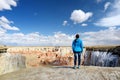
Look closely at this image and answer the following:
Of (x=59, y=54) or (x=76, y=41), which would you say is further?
(x=59, y=54)

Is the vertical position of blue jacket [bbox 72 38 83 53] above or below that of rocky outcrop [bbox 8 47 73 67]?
above

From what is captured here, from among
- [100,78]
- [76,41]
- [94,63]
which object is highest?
[76,41]

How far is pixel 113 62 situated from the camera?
3766 centimetres

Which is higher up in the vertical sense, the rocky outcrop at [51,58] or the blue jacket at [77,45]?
the blue jacket at [77,45]

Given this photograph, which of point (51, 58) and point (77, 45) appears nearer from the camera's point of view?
point (77, 45)

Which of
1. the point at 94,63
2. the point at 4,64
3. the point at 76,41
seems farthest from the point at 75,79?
the point at 94,63

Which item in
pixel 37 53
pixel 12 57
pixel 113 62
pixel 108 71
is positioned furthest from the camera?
pixel 37 53

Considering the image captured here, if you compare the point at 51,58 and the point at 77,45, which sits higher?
the point at 77,45

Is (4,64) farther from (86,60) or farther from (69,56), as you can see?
(69,56)

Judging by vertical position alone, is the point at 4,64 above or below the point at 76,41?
below

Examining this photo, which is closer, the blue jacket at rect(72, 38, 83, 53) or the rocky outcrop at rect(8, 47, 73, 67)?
the blue jacket at rect(72, 38, 83, 53)

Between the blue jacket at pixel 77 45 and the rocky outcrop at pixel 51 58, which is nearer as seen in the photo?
the blue jacket at pixel 77 45

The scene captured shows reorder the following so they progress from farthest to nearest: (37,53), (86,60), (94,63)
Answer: (37,53) → (86,60) → (94,63)

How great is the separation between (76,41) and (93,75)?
2.95m
